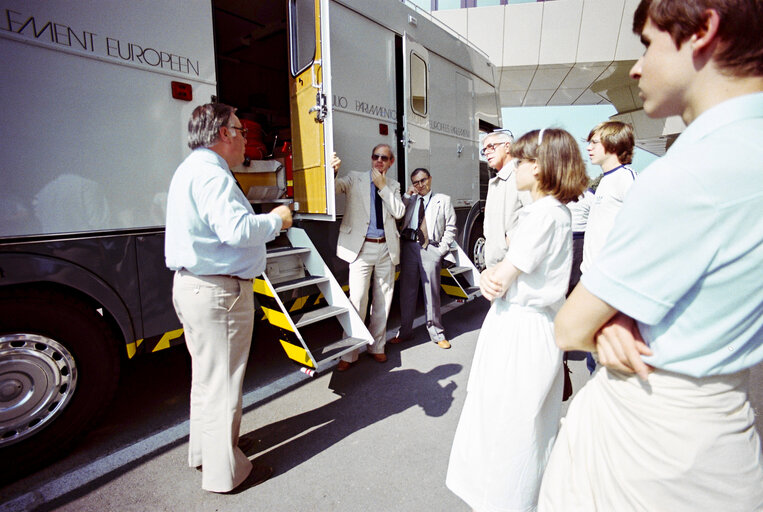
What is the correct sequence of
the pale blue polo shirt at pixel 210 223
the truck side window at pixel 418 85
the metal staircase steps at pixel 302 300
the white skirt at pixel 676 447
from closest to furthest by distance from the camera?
the white skirt at pixel 676 447 → the pale blue polo shirt at pixel 210 223 → the metal staircase steps at pixel 302 300 → the truck side window at pixel 418 85

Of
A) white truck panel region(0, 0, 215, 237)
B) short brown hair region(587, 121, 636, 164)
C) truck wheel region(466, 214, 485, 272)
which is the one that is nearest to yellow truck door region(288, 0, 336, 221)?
white truck panel region(0, 0, 215, 237)

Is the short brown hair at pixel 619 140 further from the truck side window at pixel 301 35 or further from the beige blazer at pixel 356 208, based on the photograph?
the truck side window at pixel 301 35

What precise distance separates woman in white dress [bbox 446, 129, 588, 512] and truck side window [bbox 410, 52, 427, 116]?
11.0 ft

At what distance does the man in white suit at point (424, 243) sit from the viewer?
14.5ft

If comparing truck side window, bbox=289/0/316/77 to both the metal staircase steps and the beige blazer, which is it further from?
the metal staircase steps

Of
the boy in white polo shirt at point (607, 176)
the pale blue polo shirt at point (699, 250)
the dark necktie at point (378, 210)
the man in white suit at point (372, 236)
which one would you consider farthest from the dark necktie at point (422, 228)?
the pale blue polo shirt at point (699, 250)

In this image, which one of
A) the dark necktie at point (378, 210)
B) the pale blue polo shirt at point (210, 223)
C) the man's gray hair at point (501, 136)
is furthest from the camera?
the dark necktie at point (378, 210)

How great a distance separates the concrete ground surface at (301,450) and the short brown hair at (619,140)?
5.98ft

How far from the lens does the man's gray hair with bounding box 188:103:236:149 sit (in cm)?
211

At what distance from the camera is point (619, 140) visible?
2.93m

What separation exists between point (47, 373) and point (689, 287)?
300 centimetres

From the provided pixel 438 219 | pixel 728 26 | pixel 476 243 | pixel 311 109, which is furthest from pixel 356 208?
pixel 728 26

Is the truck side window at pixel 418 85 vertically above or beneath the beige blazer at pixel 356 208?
above

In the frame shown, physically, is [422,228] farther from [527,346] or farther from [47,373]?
[47,373]
